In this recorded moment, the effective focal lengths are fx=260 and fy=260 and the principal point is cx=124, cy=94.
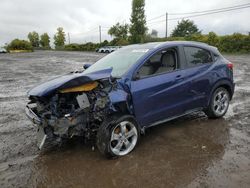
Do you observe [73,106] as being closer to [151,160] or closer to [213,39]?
→ [151,160]

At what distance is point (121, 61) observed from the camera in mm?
4906

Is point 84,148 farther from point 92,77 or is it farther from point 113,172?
point 92,77

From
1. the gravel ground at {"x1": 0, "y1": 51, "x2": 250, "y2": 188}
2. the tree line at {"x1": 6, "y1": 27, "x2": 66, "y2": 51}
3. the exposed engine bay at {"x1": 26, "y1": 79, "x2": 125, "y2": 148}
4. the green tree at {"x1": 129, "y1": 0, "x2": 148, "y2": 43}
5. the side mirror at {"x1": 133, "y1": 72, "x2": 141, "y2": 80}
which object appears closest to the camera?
the gravel ground at {"x1": 0, "y1": 51, "x2": 250, "y2": 188}

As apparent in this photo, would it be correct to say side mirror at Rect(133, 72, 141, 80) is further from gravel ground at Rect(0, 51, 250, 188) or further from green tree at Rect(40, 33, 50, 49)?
green tree at Rect(40, 33, 50, 49)

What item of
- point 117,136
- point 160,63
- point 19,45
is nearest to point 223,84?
point 160,63

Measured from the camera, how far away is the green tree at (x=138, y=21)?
155ft

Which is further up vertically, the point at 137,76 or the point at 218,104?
the point at 137,76

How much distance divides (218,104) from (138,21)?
43.8 metres

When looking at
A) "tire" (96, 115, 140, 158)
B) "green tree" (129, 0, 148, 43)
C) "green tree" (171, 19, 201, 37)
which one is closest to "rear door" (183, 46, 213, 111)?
"tire" (96, 115, 140, 158)

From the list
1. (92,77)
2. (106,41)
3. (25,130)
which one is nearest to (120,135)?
(92,77)

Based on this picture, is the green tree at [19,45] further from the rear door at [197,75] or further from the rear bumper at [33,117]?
the rear bumper at [33,117]

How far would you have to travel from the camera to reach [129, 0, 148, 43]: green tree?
1861 inches

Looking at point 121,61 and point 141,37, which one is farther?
point 141,37

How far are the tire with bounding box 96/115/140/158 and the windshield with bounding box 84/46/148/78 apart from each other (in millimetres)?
782
